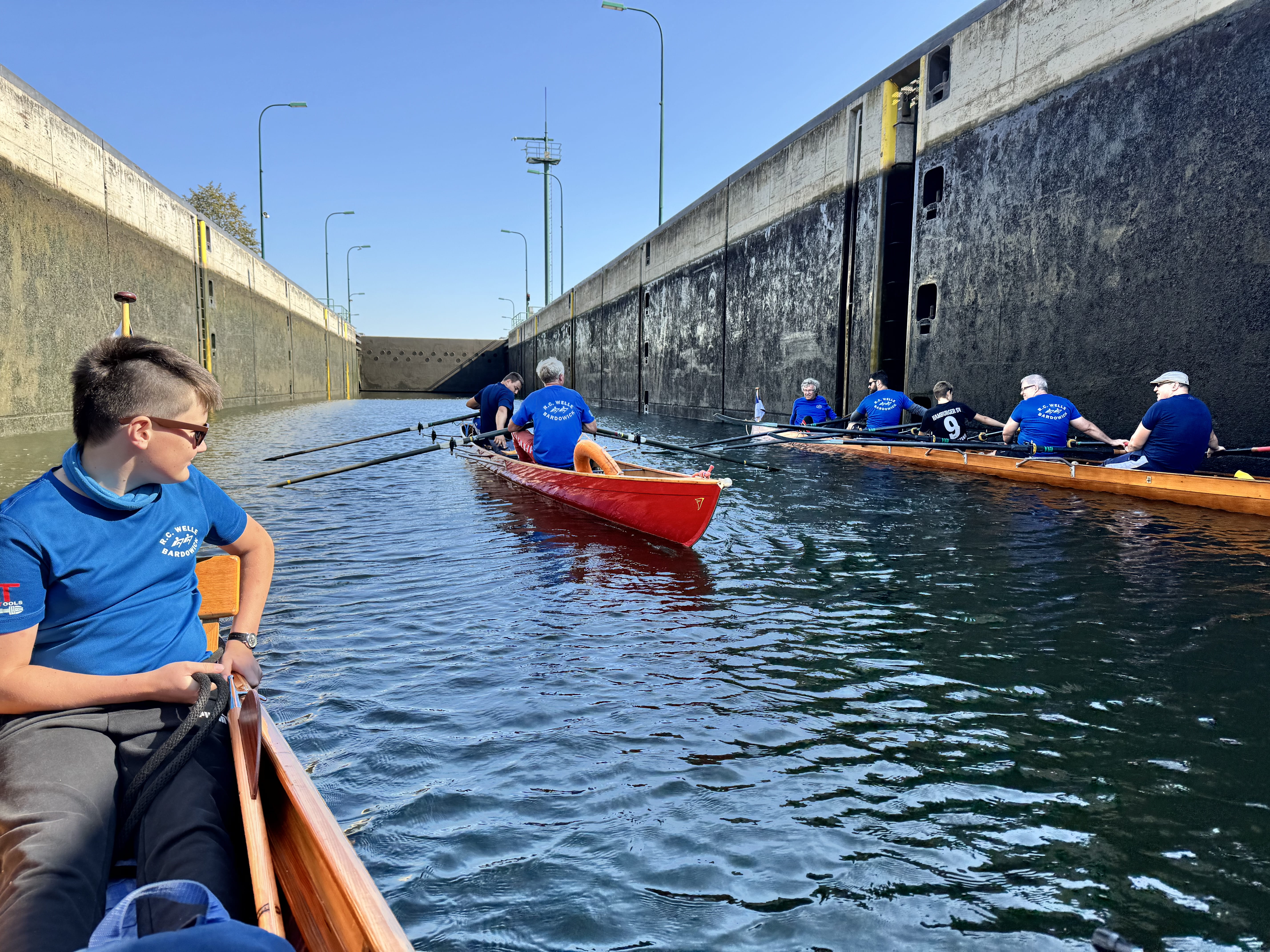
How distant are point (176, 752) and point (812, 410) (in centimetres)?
1429

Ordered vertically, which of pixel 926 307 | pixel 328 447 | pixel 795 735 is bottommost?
pixel 795 735

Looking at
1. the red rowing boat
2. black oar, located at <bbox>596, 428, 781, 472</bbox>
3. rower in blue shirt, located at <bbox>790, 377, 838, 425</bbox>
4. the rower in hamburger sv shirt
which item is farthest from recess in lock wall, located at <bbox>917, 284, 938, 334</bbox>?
the red rowing boat

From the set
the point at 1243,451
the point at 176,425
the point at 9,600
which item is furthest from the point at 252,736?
the point at 1243,451

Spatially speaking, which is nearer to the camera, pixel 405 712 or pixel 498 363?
pixel 405 712

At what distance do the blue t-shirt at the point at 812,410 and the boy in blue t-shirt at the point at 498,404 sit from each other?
579 centimetres

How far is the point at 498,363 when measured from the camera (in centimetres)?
6994

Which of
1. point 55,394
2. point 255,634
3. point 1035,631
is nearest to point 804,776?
point 255,634

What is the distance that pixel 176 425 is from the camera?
88.0 inches

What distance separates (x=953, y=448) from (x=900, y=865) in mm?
9585

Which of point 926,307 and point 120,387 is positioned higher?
point 926,307

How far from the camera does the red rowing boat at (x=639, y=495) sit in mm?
7414

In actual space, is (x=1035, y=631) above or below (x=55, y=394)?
below

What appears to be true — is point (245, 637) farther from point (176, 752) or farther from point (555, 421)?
point (555, 421)

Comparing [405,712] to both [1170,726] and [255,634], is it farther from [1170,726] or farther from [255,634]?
[1170,726]
